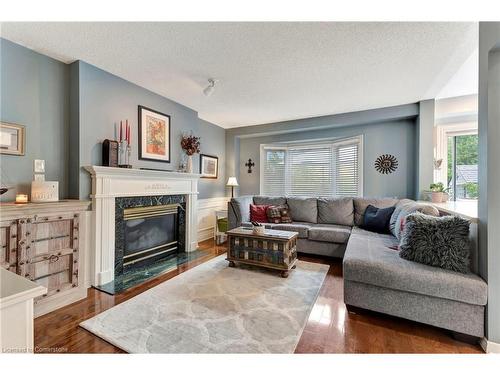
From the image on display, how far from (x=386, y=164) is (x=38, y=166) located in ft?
16.0

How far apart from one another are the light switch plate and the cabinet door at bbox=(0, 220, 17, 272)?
638 millimetres

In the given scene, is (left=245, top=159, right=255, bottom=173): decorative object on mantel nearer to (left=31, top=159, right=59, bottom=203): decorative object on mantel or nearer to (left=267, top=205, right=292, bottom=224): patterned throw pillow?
(left=267, top=205, right=292, bottom=224): patterned throw pillow

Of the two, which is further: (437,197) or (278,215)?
(278,215)

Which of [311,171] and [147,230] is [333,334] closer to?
[147,230]

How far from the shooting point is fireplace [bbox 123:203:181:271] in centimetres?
293

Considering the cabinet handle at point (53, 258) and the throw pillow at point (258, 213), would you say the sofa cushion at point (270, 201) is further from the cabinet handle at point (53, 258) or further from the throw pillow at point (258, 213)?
the cabinet handle at point (53, 258)

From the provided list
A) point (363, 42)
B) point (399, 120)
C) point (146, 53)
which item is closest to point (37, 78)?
point (146, 53)

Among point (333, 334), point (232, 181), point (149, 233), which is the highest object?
point (232, 181)

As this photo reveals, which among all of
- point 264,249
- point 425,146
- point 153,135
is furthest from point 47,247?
point 425,146

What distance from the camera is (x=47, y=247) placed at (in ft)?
6.61

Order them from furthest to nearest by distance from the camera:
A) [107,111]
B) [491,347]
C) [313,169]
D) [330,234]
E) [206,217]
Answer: [313,169]
[206,217]
[330,234]
[107,111]
[491,347]

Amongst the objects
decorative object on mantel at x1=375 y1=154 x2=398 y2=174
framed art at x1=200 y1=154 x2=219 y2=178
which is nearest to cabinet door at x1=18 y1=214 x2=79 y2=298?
framed art at x1=200 y1=154 x2=219 y2=178

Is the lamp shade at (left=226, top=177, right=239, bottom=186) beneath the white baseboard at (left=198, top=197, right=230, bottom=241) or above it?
above
